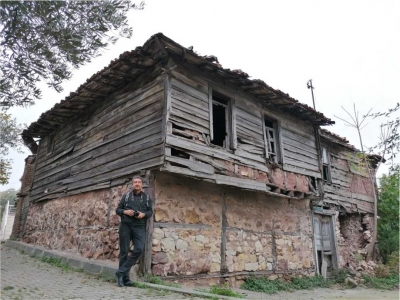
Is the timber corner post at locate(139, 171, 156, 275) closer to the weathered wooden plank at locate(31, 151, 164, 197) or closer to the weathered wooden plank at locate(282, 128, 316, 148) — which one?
the weathered wooden plank at locate(31, 151, 164, 197)

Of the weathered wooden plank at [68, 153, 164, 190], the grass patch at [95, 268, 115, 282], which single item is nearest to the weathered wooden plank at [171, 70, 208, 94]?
the weathered wooden plank at [68, 153, 164, 190]

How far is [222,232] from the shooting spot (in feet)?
24.0

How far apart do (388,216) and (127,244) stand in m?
13.3

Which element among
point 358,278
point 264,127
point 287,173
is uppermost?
point 264,127

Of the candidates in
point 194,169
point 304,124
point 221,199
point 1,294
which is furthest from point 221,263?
point 304,124

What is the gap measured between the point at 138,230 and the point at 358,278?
Result: 928cm

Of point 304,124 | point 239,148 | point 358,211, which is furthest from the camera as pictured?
point 358,211

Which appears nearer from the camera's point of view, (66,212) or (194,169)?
(194,169)

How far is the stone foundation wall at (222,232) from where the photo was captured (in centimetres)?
631

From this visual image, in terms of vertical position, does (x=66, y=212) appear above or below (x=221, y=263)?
above

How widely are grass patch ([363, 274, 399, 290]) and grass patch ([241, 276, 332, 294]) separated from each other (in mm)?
1856

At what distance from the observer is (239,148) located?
786 centimetres

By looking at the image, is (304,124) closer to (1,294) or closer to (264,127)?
(264,127)

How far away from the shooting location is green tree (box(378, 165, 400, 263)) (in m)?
13.5
